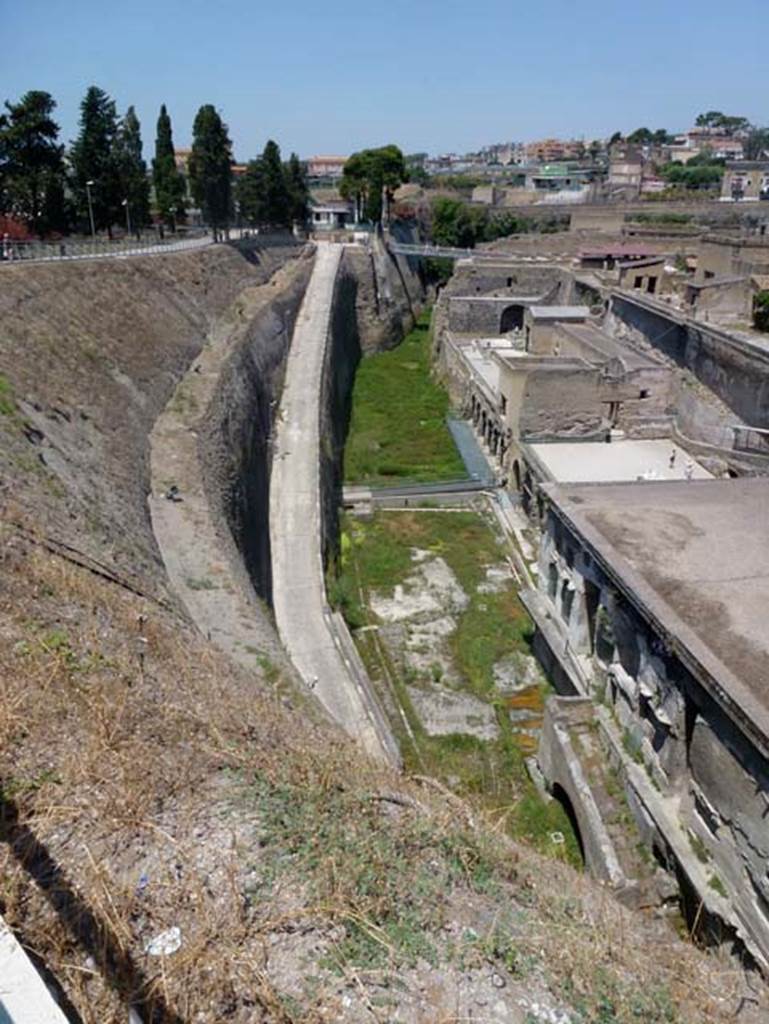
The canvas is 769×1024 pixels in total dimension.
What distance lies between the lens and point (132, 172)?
35.7 metres

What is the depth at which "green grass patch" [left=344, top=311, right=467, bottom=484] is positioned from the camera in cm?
2493

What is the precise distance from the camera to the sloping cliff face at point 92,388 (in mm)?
12000

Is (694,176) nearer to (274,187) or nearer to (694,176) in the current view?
(694,176)

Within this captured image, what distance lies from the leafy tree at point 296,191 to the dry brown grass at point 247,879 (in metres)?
52.2

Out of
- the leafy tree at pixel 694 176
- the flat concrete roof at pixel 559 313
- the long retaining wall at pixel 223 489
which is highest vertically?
the leafy tree at pixel 694 176

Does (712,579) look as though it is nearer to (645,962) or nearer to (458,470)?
(645,962)

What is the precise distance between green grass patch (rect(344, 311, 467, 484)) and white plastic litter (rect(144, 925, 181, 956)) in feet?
64.3

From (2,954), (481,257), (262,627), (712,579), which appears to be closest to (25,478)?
(262,627)

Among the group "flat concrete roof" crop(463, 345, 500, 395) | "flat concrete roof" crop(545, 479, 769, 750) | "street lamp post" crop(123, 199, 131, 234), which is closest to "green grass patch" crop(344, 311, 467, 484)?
"flat concrete roof" crop(463, 345, 500, 395)

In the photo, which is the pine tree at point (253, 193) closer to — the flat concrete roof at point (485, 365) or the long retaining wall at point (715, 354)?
the flat concrete roof at point (485, 365)

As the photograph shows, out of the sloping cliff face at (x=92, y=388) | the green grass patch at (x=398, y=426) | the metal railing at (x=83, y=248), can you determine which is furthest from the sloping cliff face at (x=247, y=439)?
the metal railing at (x=83, y=248)

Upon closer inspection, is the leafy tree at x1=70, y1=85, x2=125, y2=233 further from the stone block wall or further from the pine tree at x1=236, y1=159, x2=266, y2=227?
the stone block wall

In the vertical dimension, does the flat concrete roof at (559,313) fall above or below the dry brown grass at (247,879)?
above

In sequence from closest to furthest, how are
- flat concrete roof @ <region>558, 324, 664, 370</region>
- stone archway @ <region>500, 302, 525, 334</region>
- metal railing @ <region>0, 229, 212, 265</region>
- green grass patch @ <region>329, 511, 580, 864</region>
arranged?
green grass patch @ <region>329, 511, 580, 864</region>, flat concrete roof @ <region>558, 324, 664, 370</region>, metal railing @ <region>0, 229, 212, 265</region>, stone archway @ <region>500, 302, 525, 334</region>
